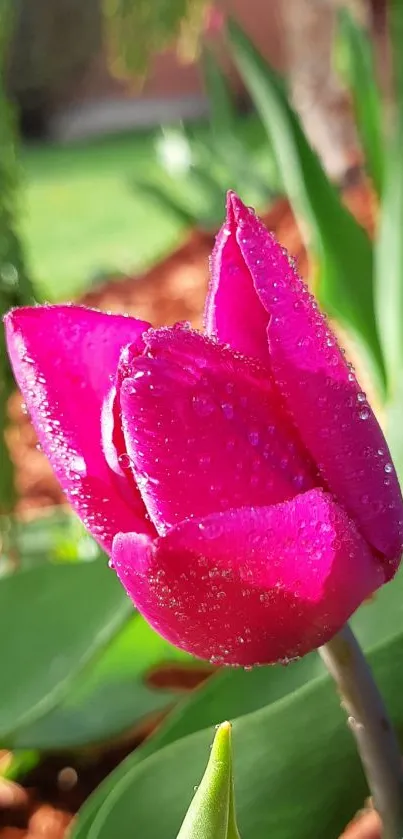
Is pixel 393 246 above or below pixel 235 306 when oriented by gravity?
above

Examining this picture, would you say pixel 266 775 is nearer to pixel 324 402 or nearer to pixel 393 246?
pixel 324 402

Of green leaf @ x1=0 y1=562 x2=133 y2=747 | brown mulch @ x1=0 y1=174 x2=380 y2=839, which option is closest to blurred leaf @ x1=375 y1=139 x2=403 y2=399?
brown mulch @ x1=0 y1=174 x2=380 y2=839

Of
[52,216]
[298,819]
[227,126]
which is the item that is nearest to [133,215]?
[52,216]

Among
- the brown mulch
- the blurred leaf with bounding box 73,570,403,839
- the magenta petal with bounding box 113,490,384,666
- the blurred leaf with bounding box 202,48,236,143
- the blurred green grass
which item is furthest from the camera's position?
the blurred green grass

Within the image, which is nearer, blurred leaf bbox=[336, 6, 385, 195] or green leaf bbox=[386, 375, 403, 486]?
green leaf bbox=[386, 375, 403, 486]

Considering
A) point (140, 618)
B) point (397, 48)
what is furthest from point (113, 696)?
point (397, 48)

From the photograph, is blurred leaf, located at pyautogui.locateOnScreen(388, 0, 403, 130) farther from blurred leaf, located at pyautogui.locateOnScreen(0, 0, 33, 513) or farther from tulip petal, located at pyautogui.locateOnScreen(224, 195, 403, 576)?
tulip petal, located at pyautogui.locateOnScreen(224, 195, 403, 576)

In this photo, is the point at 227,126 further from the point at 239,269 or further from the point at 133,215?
the point at 239,269
